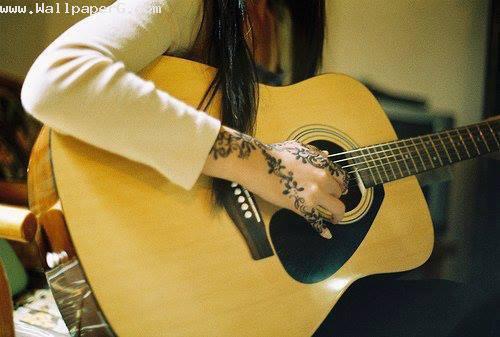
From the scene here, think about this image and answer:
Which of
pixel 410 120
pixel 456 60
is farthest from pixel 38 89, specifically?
pixel 456 60

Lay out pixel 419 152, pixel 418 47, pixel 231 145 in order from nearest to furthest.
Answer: pixel 231 145
pixel 419 152
pixel 418 47

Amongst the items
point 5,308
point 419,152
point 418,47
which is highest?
point 418,47

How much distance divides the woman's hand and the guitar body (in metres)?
0.04

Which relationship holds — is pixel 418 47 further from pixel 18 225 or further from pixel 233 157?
pixel 18 225

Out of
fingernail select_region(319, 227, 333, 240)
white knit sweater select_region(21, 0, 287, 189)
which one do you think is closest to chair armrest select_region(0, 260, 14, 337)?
white knit sweater select_region(21, 0, 287, 189)

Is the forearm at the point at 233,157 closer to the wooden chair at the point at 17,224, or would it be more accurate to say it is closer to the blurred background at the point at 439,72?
the wooden chair at the point at 17,224

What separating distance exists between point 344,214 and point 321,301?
163mm

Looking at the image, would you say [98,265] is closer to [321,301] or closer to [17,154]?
[321,301]

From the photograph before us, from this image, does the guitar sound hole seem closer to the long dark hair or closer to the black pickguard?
the black pickguard

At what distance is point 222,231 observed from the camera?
2.06ft

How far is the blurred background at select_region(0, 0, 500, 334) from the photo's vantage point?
3.93 ft

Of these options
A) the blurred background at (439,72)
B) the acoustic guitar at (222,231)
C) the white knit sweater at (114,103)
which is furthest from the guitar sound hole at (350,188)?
the blurred background at (439,72)

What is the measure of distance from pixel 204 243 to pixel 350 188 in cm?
33

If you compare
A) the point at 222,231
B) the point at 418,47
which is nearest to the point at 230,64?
the point at 222,231
